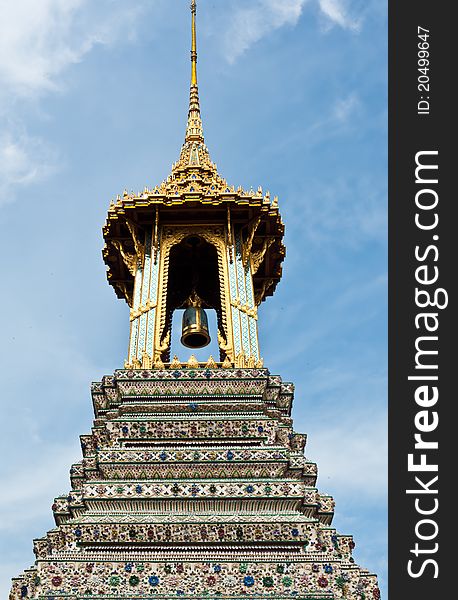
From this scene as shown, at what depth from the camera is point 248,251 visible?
23203 mm

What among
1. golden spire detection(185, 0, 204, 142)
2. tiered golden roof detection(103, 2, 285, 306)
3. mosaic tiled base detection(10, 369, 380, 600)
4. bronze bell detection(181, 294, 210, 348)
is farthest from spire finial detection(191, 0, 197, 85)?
mosaic tiled base detection(10, 369, 380, 600)

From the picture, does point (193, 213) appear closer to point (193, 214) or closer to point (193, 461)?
point (193, 214)

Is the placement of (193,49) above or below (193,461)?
above

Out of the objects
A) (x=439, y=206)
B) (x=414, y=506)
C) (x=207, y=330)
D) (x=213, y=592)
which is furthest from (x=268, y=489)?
(x=207, y=330)

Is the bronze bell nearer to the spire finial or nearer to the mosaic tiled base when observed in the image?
the mosaic tiled base

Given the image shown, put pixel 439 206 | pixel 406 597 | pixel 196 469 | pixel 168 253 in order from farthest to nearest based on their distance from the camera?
pixel 168 253
pixel 196 469
pixel 439 206
pixel 406 597

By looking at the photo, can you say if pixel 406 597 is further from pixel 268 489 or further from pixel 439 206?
pixel 439 206

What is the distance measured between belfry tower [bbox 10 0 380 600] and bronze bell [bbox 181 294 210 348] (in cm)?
4

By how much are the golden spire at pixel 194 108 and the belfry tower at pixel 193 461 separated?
126 inches

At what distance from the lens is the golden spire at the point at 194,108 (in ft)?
91.1

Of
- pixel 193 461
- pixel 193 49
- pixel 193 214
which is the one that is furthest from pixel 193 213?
pixel 193 49

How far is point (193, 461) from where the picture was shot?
16859 millimetres

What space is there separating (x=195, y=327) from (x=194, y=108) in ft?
26.4

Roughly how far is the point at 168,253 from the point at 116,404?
500 cm
